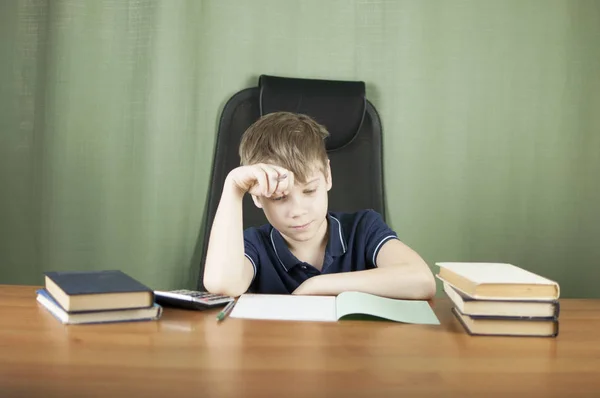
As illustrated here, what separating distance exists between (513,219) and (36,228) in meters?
1.69

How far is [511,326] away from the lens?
88 cm

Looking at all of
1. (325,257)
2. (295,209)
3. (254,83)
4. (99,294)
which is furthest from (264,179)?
(254,83)

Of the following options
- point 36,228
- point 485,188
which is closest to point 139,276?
point 36,228

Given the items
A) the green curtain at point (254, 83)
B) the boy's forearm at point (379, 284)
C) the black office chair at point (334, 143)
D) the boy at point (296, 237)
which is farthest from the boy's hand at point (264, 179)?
the green curtain at point (254, 83)

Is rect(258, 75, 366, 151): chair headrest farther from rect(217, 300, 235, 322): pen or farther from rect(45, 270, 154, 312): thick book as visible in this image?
rect(45, 270, 154, 312): thick book

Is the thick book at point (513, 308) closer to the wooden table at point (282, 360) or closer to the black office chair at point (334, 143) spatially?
A: the wooden table at point (282, 360)

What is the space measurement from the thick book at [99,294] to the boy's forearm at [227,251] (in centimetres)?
29

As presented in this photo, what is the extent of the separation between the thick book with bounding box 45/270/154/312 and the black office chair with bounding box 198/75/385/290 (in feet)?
2.61

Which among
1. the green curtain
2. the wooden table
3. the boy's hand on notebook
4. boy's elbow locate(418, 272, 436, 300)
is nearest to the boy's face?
the boy's hand on notebook

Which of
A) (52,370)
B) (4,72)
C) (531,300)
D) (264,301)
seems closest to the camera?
(52,370)

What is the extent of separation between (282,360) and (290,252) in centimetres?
79

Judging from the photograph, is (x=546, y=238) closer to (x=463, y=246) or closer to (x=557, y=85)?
(x=463, y=246)

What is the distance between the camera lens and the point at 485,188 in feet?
6.88

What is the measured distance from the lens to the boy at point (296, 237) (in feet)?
3.92
